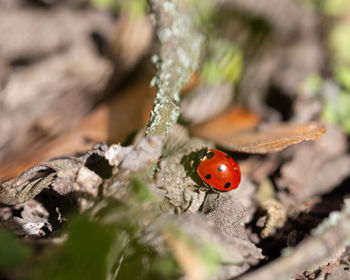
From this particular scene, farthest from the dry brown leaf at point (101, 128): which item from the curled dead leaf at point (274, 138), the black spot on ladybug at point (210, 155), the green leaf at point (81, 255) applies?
the green leaf at point (81, 255)

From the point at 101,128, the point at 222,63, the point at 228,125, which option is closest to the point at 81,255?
the point at 101,128

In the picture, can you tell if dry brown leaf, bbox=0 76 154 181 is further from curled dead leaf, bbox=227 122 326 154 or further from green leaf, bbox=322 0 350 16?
green leaf, bbox=322 0 350 16

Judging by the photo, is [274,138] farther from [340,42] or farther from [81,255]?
[340,42]

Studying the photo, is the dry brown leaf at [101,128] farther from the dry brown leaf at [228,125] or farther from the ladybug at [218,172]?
the ladybug at [218,172]

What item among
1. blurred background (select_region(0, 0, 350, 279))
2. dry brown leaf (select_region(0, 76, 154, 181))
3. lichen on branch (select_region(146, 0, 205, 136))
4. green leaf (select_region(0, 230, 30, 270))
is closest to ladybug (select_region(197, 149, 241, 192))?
lichen on branch (select_region(146, 0, 205, 136))

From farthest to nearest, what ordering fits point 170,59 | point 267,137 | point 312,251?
point 267,137 < point 170,59 < point 312,251

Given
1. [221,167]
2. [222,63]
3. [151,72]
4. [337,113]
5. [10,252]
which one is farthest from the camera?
[151,72]

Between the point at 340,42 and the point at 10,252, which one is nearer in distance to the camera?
the point at 10,252
